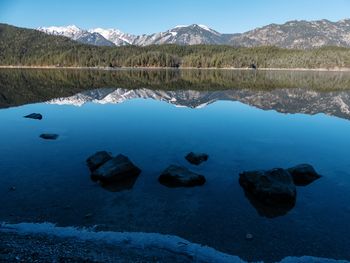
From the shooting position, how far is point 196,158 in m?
35.4

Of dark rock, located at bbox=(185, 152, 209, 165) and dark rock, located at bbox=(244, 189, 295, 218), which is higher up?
dark rock, located at bbox=(185, 152, 209, 165)

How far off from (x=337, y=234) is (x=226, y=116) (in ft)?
137

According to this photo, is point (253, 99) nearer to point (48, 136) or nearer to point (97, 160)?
point (48, 136)

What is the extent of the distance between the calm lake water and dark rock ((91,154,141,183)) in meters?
0.89

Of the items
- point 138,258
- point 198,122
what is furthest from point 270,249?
point 198,122

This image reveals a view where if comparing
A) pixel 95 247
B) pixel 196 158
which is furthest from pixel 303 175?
pixel 95 247

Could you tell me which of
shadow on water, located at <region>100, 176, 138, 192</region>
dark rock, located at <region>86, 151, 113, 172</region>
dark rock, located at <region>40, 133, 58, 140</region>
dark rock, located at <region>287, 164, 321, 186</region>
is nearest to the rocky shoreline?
shadow on water, located at <region>100, 176, 138, 192</region>

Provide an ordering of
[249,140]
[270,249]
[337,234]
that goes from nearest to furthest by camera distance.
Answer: [270,249] → [337,234] → [249,140]

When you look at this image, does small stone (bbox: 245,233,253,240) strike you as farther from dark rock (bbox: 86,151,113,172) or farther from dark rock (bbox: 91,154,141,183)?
dark rock (bbox: 86,151,113,172)

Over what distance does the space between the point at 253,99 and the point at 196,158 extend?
5483 cm

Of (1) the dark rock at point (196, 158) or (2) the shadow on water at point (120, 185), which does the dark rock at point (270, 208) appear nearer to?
(1) the dark rock at point (196, 158)

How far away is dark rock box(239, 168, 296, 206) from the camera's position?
26.4m

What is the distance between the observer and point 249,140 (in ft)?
148

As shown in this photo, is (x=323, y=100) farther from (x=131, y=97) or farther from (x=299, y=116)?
(x=131, y=97)
